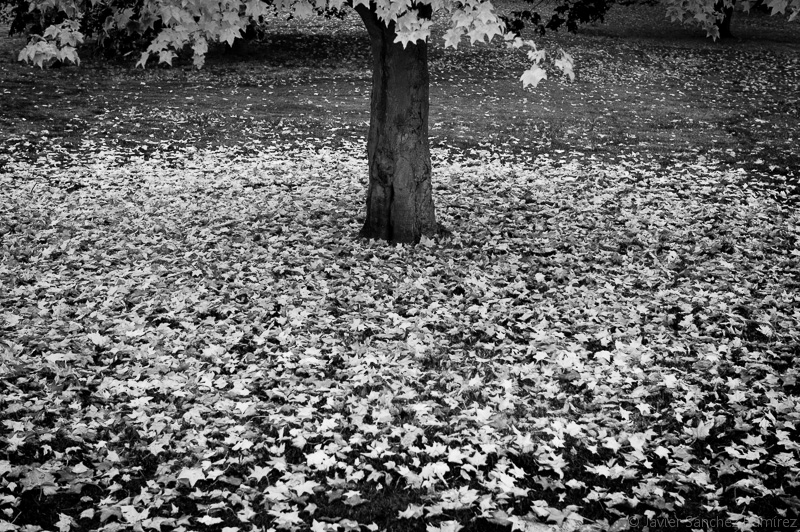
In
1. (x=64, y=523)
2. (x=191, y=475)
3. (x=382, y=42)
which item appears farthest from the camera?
(x=382, y=42)

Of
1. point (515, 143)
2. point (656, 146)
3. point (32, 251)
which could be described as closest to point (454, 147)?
point (515, 143)

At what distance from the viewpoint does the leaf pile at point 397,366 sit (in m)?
4.05

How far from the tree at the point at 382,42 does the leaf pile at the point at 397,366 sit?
67cm

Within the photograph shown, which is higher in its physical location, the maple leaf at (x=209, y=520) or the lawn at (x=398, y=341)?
the lawn at (x=398, y=341)

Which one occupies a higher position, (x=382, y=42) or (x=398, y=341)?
(x=382, y=42)

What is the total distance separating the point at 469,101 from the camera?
62.8 feet

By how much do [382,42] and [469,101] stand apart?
11650 mm

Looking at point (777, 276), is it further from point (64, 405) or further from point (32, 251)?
point (32, 251)

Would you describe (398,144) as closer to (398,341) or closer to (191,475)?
(398,341)

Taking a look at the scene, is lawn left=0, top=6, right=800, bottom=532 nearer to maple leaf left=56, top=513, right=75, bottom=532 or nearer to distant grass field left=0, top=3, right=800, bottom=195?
maple leaf left=56, top=513, right=75, bottom=532

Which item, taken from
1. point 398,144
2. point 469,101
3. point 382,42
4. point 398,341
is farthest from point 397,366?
point 469,101

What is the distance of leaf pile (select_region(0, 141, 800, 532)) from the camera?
4.05 m

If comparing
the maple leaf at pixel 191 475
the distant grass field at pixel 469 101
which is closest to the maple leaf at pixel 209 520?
the maple leaf at pixel 191 475

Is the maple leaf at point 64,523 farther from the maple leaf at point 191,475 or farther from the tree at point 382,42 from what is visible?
the tree at point 382,42
